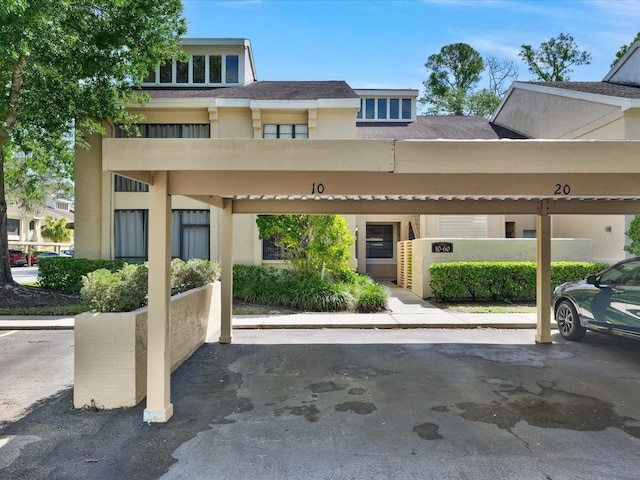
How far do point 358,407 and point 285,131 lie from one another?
11629 millimetres

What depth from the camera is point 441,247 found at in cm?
1428

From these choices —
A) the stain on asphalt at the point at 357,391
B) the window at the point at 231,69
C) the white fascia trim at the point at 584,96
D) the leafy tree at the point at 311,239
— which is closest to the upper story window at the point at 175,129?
the window at the point at 231,69

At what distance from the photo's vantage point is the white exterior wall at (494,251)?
14320 millimetres

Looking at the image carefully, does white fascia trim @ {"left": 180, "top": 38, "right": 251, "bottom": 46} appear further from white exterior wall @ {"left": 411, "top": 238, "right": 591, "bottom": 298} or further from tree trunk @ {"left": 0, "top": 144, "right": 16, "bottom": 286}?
white exterior wall @ {"left": 411, "top": 238, "right": 591, "bottom": 298}

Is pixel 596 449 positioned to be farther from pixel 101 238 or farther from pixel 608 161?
pixel 101 238

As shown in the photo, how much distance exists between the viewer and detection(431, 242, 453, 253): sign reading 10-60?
1424 centimetres

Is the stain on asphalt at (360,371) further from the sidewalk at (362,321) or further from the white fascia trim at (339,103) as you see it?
the white fascia trim at (339,103)

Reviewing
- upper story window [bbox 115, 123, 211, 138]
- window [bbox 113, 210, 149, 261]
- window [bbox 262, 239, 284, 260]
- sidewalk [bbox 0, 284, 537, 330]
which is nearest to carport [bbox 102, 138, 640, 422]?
sidewalk [bbox 0, 284, 537, 330]

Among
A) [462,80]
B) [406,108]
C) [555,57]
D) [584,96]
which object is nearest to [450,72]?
[462,80]

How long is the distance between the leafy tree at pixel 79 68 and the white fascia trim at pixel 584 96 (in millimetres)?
13357

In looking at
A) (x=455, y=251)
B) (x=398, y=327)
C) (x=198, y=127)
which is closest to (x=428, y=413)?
(x=398, y=327)

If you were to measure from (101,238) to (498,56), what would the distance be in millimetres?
33788

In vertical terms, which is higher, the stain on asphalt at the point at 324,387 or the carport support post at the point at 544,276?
the carport support post at the point at 544,276

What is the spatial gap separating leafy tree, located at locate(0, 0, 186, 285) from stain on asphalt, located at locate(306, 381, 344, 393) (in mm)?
10670
